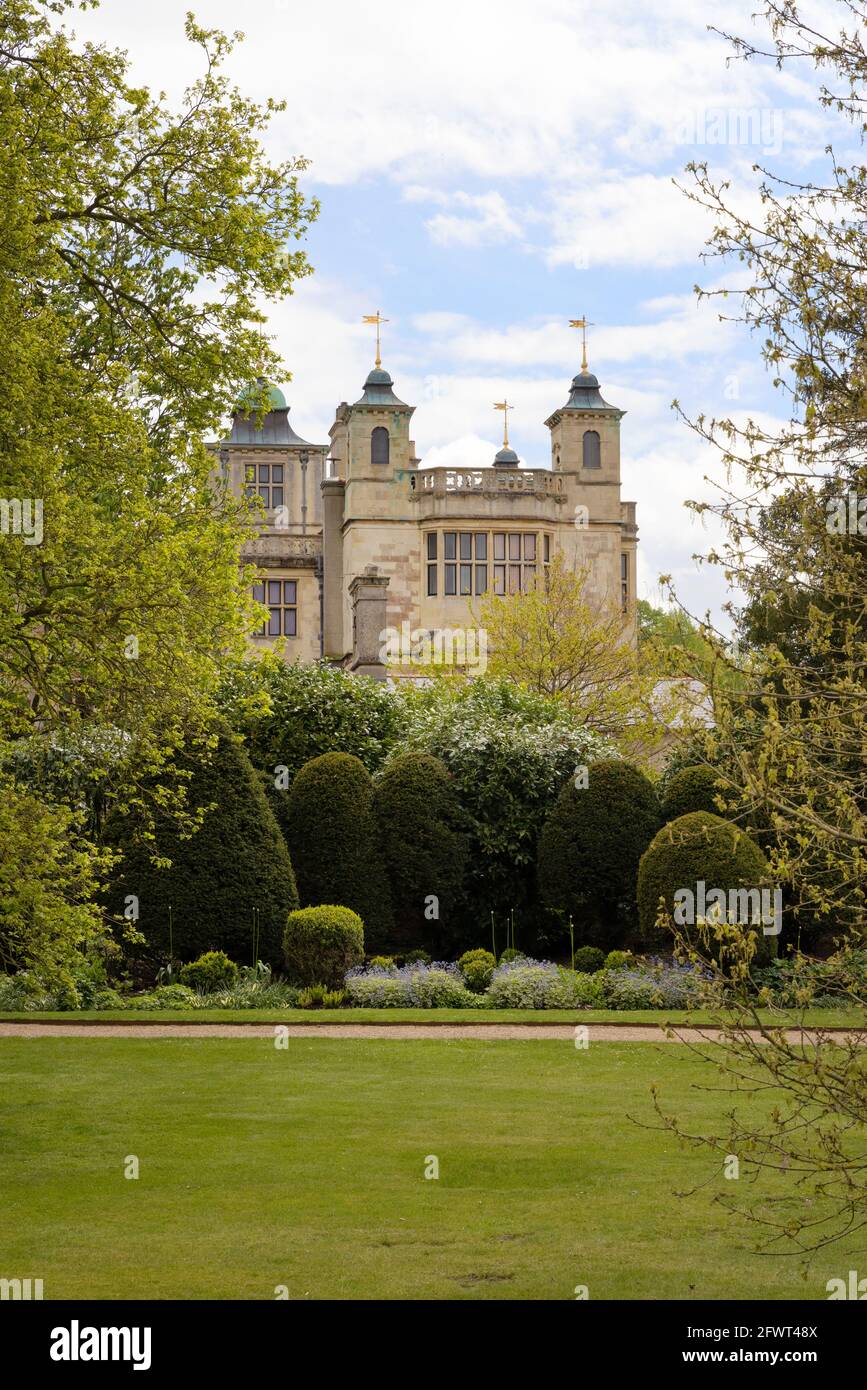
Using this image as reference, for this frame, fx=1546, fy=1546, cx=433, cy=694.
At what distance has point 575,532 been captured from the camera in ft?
139

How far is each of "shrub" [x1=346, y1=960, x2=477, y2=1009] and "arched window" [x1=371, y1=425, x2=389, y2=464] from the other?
85.3 ft

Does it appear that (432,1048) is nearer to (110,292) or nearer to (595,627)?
(110,292)

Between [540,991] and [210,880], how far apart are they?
4228 mm

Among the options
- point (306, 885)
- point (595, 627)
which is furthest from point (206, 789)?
point (595, 627)

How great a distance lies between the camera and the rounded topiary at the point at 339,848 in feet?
65.1

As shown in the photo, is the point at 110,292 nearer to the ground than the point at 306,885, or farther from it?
farther from it

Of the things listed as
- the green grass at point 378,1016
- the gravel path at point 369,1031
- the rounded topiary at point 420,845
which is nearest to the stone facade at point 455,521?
the rounded topiary at point 420,845

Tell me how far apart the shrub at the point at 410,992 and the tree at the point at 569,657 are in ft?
49.1

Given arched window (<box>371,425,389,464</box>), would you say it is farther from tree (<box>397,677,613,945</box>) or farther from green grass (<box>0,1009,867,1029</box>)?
green grass (<box>0,1009,867,1029</box>)

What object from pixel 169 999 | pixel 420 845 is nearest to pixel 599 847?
pixel 420 845

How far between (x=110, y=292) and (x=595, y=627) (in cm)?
2314

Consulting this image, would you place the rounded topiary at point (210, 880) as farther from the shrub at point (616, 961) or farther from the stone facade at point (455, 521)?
the stone facade at point (455, 521)

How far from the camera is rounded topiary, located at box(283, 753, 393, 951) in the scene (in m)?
19.8
